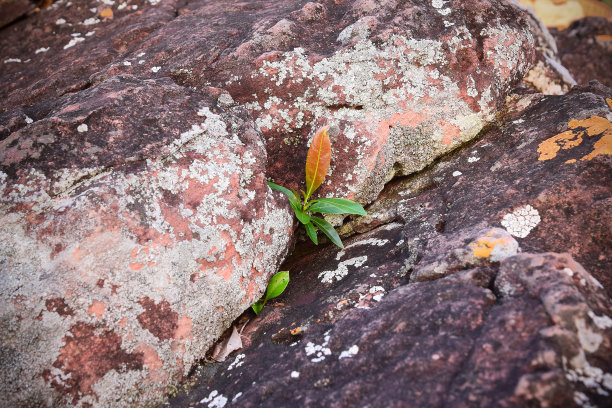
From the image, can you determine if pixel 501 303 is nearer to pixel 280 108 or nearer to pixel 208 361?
pixel 208 361

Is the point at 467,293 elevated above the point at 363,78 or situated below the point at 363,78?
below

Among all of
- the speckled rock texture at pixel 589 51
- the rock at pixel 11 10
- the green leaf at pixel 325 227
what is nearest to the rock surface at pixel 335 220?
the green leaf at pixel 325 227

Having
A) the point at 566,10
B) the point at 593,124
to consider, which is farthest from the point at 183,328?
the point at 566,10

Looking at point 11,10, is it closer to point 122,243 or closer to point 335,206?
point 122,243

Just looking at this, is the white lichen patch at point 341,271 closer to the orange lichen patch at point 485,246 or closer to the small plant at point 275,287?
the small plant at point 275,287

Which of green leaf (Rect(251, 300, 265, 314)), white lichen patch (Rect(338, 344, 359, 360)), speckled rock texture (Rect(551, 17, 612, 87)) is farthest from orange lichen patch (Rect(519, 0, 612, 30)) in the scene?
white lichen patch (Rect(338, 344, 359, 360))

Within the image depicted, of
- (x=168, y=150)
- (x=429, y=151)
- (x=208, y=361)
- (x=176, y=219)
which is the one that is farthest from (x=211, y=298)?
(x=429, y=151)
